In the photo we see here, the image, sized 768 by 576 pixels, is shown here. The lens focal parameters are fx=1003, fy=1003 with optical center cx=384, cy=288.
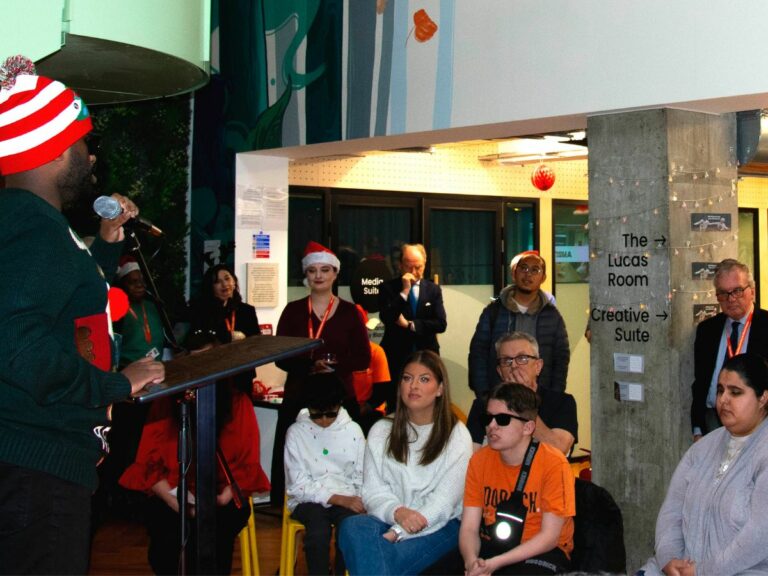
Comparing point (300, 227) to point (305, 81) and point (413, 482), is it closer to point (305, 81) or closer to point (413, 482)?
point (305, 81)

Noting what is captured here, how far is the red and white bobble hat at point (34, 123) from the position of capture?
194cm

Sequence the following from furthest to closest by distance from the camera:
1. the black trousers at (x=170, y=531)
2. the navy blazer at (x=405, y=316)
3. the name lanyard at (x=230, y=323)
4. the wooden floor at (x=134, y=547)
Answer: the navy blazer at (x=405, y=316) → the name lanyard at (x=230, y=323) → the wooden floor at (x=134, y=547) → the black trousers at (x=170, y=531)

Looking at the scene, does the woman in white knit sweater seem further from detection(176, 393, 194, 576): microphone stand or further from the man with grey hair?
detection(176, 393, 194, 576): microphone stand

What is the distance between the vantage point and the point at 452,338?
341 inches

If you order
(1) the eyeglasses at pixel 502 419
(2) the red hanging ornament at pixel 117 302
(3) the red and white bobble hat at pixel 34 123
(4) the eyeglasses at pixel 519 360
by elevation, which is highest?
(3) the red and white bobble hat at pixel 34 123

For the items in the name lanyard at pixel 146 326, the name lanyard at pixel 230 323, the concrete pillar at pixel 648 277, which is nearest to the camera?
the concrete pillar at pixel 648 277

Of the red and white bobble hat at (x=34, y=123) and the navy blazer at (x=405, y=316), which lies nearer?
the red and white bobble hat at (x=34, y=123)

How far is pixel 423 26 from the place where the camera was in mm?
5945

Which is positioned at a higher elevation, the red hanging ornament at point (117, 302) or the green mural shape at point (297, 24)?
the green mural shape at point (297, 24)

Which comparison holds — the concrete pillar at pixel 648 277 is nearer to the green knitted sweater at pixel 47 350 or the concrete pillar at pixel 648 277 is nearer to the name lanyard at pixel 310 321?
the name lanyard at pixel 310 321

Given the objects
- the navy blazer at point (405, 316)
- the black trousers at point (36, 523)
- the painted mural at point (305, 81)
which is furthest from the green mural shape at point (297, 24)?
the black trousers at point (36, 523)

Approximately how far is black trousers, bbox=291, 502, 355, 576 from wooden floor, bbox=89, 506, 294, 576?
80 cm

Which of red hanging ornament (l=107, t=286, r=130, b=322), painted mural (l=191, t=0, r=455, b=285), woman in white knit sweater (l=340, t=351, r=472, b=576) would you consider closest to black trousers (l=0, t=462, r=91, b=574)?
red hanging ornament (l=107, t=286, r=130, b=322)

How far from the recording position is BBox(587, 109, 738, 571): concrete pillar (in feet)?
16.0
